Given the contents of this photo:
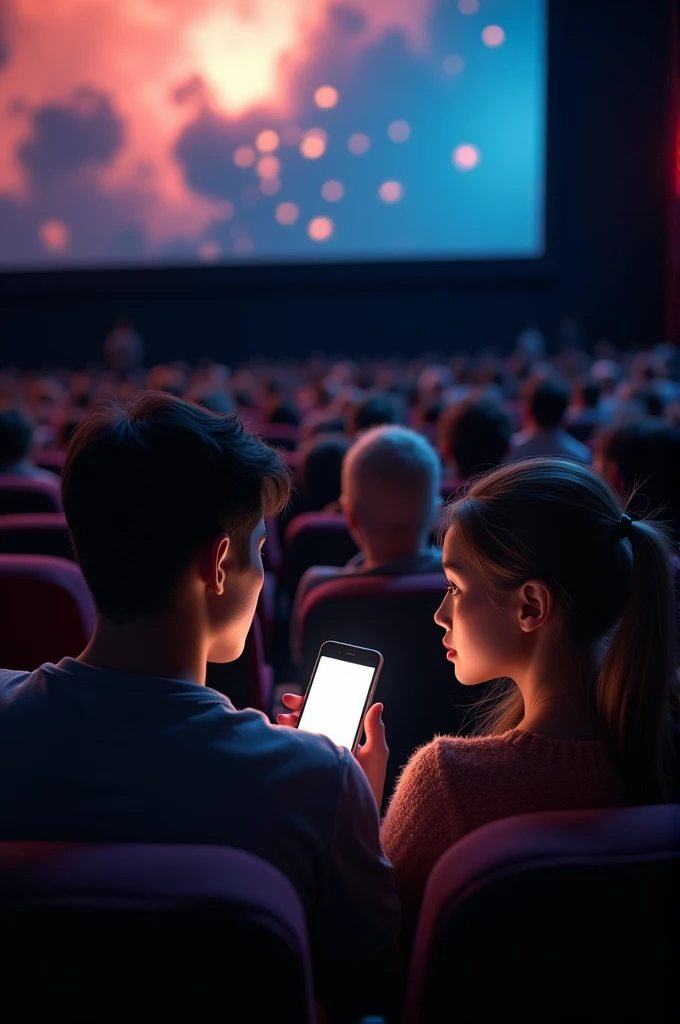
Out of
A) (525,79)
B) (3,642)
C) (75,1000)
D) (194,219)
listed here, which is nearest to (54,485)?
(3,642)

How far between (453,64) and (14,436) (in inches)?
384

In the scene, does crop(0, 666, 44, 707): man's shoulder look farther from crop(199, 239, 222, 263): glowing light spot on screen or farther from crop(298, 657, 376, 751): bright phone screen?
crop(199, 239, 222, 263): glowing light spot on screen

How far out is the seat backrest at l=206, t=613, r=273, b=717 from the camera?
2070 mm

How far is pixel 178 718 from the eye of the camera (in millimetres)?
940

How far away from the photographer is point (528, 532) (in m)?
1.17

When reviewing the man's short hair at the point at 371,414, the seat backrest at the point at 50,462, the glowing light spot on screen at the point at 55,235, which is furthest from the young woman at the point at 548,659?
the glowing light spot on screen at the point at 55,235

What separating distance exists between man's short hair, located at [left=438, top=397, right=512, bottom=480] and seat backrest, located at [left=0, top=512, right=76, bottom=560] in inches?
53.6

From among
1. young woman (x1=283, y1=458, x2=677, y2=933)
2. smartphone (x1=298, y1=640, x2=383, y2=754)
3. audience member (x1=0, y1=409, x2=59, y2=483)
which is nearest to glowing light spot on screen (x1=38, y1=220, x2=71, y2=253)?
audience member (x1=0, y1=409, x2=59, y2=483)

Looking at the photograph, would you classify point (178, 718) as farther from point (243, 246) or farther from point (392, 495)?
point (243, 246)

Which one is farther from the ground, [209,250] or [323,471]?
[209,250]

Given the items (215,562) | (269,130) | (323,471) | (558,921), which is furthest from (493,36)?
A: (558,921)

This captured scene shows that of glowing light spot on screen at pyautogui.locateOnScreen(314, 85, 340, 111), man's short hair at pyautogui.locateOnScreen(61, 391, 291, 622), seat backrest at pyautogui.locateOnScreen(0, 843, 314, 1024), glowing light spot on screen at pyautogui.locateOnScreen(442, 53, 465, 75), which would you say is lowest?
seat backrest at pyautogui.locateOnScreen(0, 843, 314, 1024)

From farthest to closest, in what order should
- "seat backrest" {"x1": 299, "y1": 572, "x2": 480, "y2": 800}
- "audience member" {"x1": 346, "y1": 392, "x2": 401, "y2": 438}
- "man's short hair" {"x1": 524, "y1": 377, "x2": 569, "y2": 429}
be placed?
"man's short hair" {"x1": 524, "y1": 377, "x2": 569, "y2": 429}
"audience member" {"x1": 346, "y1": 392, "x2": 401, "y2": 438}
"seat backrest" {"x1": 299, "y1": 572, "x2": 480, "y2": 800}

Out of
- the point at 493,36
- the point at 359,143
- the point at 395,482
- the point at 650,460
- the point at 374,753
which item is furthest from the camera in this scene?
the point at 359,143
